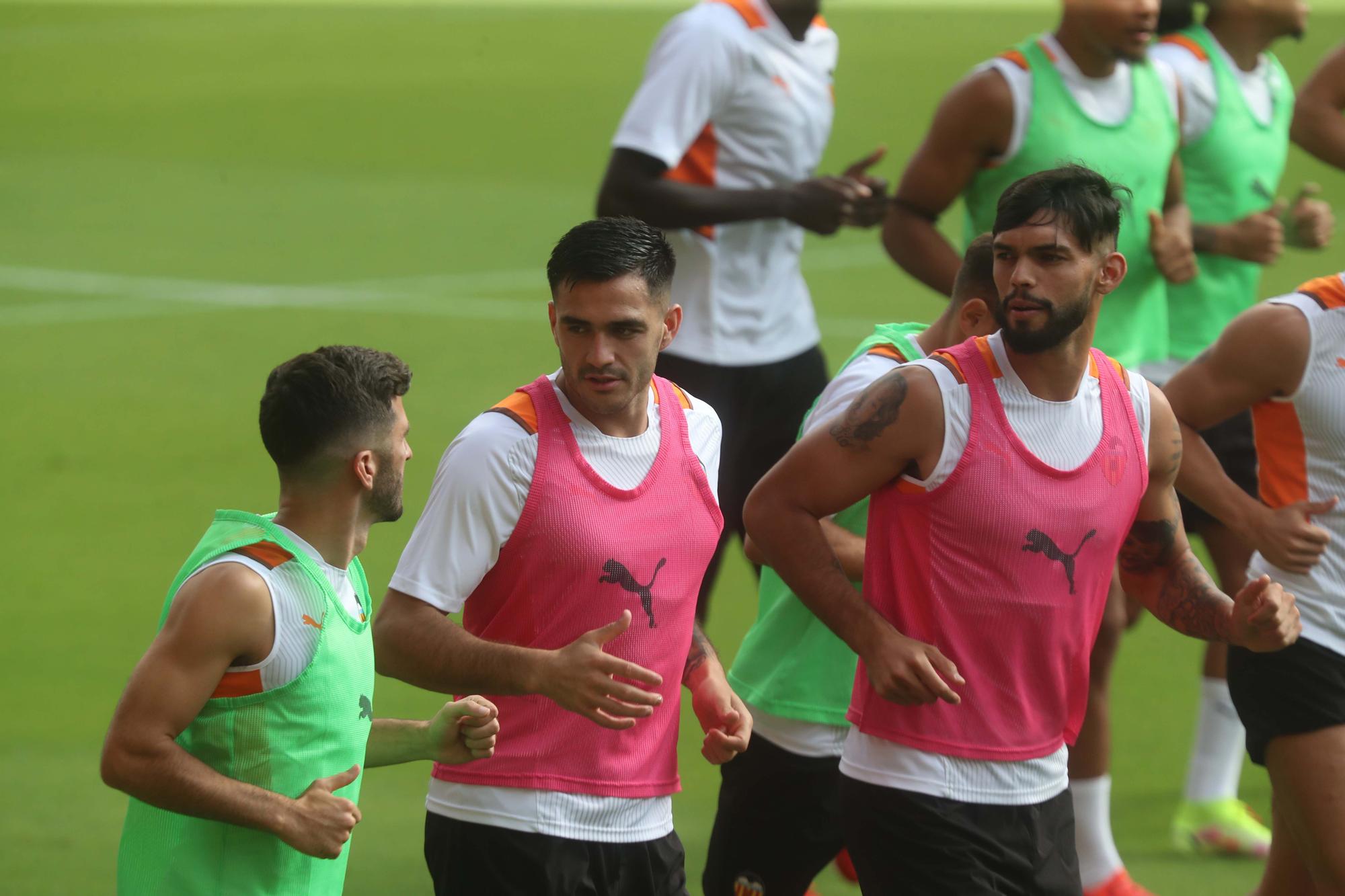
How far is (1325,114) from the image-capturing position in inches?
272

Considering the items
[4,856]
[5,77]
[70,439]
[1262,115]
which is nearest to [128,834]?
[4,856]

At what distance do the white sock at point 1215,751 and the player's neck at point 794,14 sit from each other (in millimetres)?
2452

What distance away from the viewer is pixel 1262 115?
22.1 ft

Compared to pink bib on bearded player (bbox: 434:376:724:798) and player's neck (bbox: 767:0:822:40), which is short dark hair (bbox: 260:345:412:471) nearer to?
pink bib on bearded player (bbox: 434:376:724:798)

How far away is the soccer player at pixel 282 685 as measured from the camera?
10.6 feet

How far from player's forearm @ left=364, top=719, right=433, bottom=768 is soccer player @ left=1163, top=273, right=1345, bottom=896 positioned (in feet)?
6.52

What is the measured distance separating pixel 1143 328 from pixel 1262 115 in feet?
3.58

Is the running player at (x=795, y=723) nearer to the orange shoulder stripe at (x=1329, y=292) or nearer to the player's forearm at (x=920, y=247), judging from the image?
the orange shoulder stripe at (x=1329, y=292)

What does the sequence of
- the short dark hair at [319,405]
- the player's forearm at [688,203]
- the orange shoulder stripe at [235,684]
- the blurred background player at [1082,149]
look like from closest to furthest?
the orange shoulder stripe at [235,684], the short dark hair at [319,405], the blurred background player at [1082,149], the player's forearm at [688,203]

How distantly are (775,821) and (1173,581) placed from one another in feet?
3.64

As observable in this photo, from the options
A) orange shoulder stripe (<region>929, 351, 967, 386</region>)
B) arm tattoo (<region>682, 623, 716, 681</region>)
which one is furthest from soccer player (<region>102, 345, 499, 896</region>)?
orange shoulder stripe (<region>929, 351, 967, 386</region>)

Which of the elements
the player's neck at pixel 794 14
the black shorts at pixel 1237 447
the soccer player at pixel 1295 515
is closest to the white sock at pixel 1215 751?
the black shorts at pixel 1237 447

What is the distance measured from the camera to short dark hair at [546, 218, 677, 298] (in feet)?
12.5

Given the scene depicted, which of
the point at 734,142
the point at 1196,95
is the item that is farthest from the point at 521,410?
the point at 1196,95
